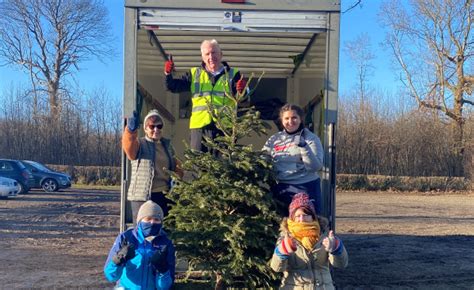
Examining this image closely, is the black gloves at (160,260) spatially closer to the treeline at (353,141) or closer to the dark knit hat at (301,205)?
the dark knit hat at (301,205)

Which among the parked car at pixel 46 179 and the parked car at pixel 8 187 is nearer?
the parked car at pixel 8 187

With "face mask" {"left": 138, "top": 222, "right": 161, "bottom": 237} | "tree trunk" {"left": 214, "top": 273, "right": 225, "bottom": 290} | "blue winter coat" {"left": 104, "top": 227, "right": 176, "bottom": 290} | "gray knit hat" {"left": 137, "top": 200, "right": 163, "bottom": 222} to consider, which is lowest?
"tree trunk" {"left": 214, "top": 273, "right": 225, "bottom": 290}

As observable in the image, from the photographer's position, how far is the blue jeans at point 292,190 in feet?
14.9

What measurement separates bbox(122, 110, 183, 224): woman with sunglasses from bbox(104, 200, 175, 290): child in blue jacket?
93 centimetres

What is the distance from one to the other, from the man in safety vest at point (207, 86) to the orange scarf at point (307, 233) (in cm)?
164

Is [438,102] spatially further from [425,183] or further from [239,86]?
[239,86]

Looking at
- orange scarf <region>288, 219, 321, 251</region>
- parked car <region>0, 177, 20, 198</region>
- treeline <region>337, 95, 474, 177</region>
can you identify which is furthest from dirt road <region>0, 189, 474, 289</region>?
treeline <region>337, 95, 474, 177</region>

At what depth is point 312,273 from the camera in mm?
3820

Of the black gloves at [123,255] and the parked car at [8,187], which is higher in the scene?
the black gloves at [123,255]

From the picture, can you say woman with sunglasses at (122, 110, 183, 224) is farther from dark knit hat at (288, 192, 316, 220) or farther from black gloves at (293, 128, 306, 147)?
dark knit hat at (288, 192, 316, 220)

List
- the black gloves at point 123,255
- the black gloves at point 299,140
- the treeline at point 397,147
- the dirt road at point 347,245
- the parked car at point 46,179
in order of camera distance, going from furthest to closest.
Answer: the treeline at point 397,147, the parked car at point 46,179, the dirt road at point 347,245, the black gloves at point 299,140, the black gloves at point 123,255

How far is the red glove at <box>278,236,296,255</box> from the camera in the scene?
12.0 ft

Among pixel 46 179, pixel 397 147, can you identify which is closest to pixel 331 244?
pixel 46 179

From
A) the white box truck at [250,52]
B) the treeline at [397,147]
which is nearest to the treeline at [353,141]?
the treeline at [397,147]
